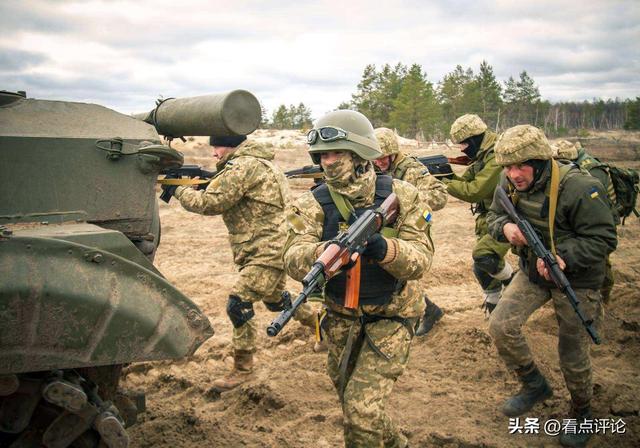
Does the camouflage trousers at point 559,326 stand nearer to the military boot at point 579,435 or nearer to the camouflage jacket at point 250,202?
the military boot at point 579,435

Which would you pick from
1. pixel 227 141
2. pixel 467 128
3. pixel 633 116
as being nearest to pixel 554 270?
pixel 467 128

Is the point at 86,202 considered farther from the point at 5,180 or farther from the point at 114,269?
the point at 114,269

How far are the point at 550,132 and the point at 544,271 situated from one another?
55.3m

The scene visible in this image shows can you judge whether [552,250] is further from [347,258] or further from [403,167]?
[403,167]

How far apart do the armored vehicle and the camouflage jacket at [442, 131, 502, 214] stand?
3.09m

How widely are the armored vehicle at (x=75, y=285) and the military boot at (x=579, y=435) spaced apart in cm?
272

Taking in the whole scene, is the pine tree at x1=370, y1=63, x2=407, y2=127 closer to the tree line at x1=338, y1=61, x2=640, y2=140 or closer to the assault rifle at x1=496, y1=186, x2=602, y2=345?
the tree line at x1=338, y1=61, x2=640, y2=140

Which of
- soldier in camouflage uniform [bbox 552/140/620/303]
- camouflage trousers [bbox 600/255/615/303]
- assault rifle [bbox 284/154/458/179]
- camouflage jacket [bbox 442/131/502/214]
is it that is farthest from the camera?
assault rifle [bbox 284/154/458/179]

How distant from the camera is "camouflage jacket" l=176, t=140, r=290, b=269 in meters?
5.03

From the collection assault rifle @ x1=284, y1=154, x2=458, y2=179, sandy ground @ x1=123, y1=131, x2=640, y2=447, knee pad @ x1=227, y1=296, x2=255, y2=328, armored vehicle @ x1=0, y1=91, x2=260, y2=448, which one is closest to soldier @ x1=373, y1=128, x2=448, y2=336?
assault rifle @ x1=284, y1=154, x2=458, y2=179

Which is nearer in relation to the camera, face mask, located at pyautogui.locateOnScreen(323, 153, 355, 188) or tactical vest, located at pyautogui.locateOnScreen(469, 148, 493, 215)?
face mask, located at pyautogui.locateOnScreen(323, 153, 355, 188)

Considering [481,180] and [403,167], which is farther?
[403,167]

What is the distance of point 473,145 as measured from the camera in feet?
19.7

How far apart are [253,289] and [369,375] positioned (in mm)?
2045
